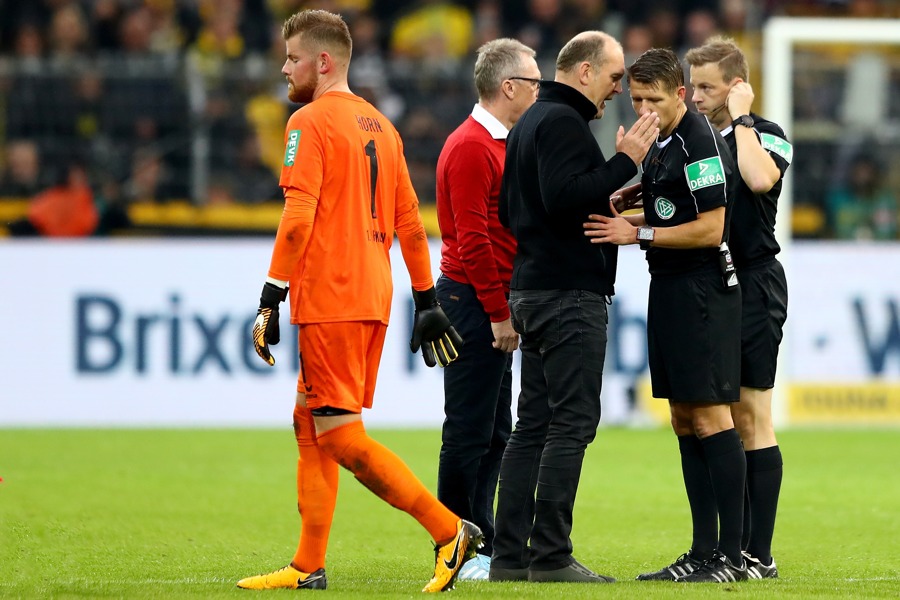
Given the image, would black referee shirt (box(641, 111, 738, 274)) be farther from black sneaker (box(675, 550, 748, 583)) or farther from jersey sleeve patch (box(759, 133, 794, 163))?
black sneaker (box(675, 550, 748, 583))

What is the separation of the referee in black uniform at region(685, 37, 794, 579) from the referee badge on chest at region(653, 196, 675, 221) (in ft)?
1.28

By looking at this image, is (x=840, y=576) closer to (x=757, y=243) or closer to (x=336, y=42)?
(x=757, y=243)

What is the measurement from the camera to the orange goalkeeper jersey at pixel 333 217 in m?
5.09

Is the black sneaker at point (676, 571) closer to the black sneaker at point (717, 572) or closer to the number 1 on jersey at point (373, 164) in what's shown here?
the black sneaker at point (717, 572)

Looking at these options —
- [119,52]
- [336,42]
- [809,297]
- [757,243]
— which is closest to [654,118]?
[757,243]

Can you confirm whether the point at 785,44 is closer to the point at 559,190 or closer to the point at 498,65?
the point at 498,65

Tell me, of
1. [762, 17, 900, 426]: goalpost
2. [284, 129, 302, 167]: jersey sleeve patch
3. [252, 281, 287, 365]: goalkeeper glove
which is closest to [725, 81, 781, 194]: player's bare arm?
[284, 129, 302, 167]: jersey sleeve patch

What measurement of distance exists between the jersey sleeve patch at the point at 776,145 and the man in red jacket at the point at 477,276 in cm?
99

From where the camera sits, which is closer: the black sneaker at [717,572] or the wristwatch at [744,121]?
the black sneaker at [717,572]

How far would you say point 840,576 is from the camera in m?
5.63

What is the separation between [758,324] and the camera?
19.1ft

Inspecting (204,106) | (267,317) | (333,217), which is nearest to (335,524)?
(267,317)

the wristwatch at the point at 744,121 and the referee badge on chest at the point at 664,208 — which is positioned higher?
the wristwatch at the point at 744,121

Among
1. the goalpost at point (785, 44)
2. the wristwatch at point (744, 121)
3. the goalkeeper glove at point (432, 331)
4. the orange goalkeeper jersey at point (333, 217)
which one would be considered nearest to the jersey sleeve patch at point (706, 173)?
the wristwatch at point (744, 121)
